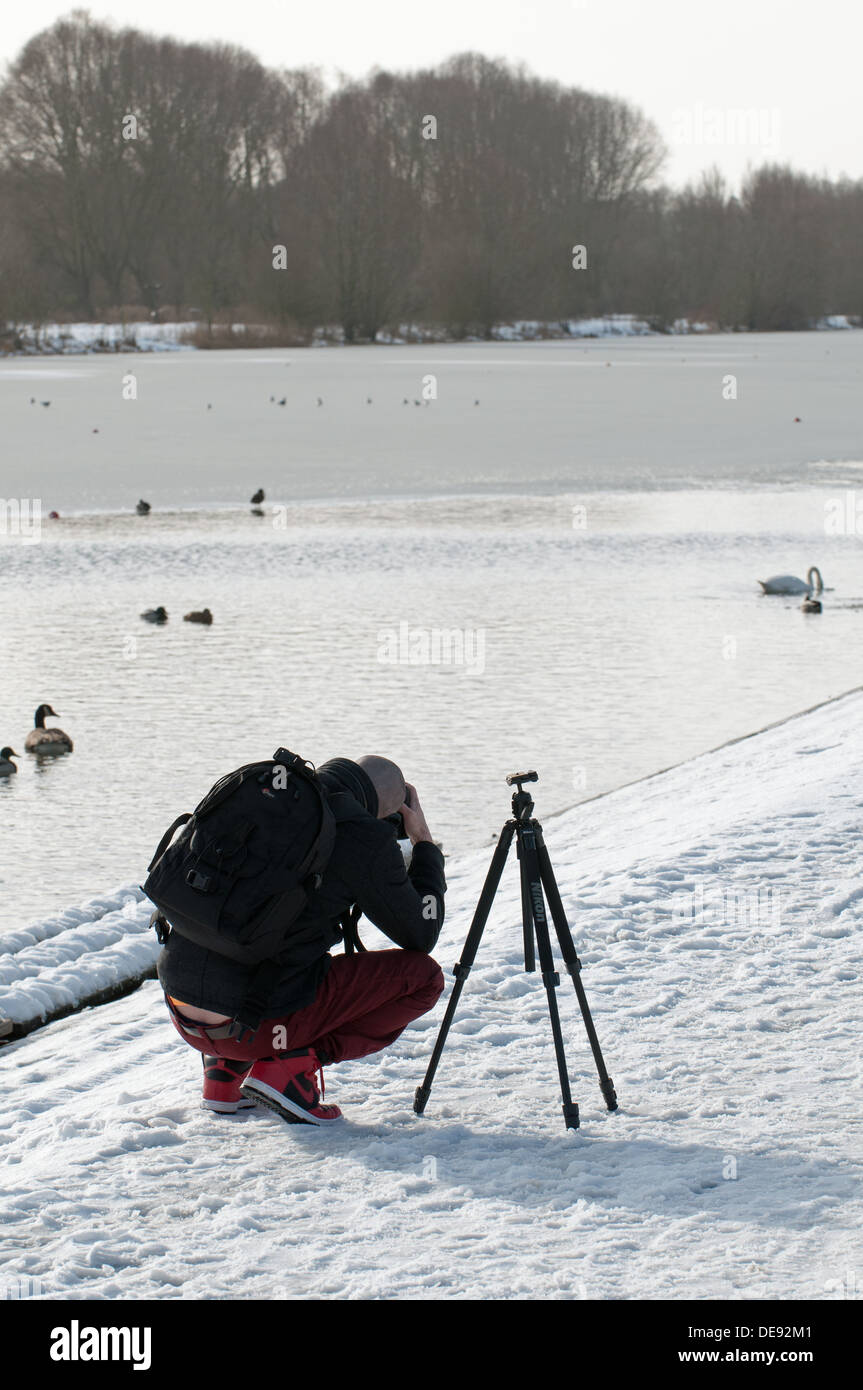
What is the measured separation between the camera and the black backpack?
290 centimetres

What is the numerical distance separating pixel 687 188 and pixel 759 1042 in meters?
91.4

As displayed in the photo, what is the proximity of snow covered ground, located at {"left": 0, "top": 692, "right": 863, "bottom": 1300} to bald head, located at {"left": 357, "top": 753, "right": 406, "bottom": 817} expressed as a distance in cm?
69

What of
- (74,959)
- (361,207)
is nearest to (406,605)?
(74,959)

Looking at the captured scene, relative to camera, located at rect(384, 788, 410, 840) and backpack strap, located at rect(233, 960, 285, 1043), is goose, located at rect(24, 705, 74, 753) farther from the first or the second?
backpack strap, located at rect(233, 960, 285, 1043)

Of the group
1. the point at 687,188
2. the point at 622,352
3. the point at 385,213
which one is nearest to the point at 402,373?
the point at 622,352

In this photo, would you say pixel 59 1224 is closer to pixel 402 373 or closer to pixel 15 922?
pixel 15 922

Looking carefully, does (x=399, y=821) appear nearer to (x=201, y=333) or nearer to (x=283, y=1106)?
(x=283, y=1106)

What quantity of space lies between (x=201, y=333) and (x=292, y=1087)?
167 ft

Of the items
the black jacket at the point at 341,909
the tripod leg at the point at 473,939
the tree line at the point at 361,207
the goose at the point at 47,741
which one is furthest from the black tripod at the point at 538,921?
the tree line at the point at 361,207

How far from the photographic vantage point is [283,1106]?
10.7 feet

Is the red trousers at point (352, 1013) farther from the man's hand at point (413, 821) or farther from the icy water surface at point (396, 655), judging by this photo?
the icy water surface at point (396, 655)

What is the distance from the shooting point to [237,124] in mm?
79062

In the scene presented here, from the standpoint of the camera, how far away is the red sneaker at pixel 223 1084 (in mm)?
3314

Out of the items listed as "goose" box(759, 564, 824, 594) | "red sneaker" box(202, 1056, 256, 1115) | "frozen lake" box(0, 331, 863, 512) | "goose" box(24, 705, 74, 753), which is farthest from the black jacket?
"frozen lake" box(0, 331, 863, 512)
